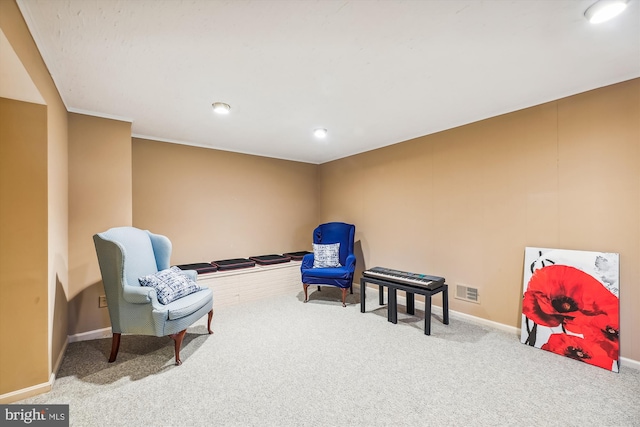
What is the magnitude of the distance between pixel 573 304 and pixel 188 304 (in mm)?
3438

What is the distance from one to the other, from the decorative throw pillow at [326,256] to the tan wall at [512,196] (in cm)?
66

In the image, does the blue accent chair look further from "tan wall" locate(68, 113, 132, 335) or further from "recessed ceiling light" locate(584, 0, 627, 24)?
"recessed ceiling light" locate(584, 0, 627, 24)

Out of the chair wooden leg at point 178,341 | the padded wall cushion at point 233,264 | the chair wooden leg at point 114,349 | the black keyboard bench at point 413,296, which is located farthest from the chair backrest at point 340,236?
the chair wooden leg at point 114,349

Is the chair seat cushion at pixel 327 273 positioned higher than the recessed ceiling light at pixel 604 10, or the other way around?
the recessed ceiling light at pixel 604 10

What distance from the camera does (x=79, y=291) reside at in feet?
9.23

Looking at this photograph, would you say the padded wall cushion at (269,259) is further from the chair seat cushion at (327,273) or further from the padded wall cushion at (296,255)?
the chair seat cushion at (327,273)

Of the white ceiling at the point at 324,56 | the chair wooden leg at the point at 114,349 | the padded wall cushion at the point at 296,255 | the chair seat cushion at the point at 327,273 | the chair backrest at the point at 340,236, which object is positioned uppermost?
the white ceiling at the point at 324,56

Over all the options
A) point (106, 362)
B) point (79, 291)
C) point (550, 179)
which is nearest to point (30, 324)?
point (106, 362)

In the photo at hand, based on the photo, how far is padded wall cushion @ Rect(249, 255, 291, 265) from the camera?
4285mm

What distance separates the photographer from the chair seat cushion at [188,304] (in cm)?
231

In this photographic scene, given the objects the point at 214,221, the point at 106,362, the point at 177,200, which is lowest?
the point at 106,362

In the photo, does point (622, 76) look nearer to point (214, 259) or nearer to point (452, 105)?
point (452, 105)

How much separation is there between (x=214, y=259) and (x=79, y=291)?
166cm

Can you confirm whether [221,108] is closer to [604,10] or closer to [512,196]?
[604,10]
